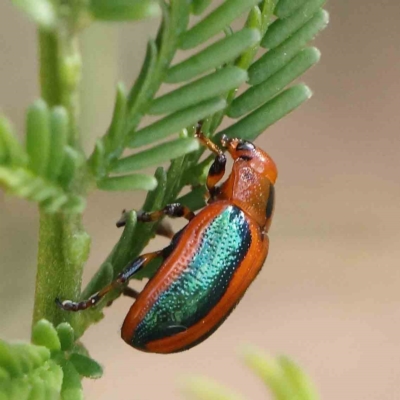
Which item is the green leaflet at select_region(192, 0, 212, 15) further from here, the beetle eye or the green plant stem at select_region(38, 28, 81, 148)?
the beetle eye

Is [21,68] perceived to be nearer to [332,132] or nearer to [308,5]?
[308,5]

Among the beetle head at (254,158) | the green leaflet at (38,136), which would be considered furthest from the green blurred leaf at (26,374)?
the beetle head at (254,158)

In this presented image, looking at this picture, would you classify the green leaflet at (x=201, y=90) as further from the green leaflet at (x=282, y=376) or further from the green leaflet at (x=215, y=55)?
the green leaflet at (x=282, y=376)

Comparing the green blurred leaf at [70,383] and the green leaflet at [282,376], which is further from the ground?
the green leaflet at [282,376]

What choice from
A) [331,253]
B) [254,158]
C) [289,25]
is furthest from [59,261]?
[331,253]

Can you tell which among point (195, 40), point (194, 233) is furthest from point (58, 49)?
point (194, 233)
